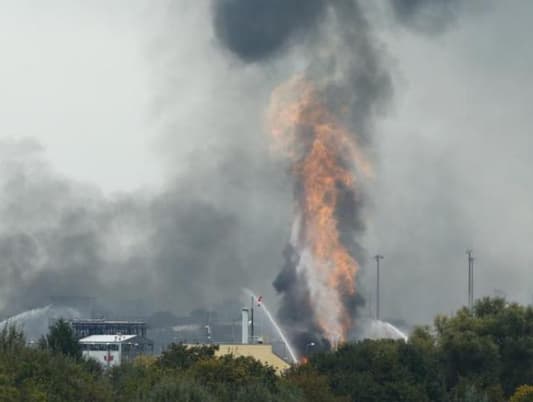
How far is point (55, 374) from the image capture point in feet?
236

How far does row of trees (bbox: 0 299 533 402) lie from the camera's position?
2874 inches

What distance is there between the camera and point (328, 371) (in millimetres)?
110812

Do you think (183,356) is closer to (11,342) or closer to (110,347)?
(11,342)

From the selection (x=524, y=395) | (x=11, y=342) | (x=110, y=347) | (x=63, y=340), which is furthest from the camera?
(x=110, y=347)

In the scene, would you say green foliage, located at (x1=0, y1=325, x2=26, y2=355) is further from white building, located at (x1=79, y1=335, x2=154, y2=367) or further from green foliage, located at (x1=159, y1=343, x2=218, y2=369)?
white building, located at (x1=79, y1=335, x2=154, y2=367)

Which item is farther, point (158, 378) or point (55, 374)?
point (158, 378)

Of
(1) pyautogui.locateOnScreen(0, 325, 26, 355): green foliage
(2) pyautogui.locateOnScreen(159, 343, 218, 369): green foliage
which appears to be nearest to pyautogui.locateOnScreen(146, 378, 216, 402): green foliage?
(1) pyautogui.locateOnScreen(0, 325, 26, 355): green foliage

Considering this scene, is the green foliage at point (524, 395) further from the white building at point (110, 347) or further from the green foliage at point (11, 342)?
the white building at point (110, 347)

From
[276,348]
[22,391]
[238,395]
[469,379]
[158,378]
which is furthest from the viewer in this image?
[276,348]

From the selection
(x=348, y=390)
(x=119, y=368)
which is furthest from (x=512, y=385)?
(x=119, y=368)

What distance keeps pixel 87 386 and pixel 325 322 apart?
98134mm

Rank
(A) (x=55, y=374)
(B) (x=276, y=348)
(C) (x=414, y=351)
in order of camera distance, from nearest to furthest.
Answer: (A) (x=55, y=374) → (C) (x=414, y=351) → (B) (x=276, y=348)

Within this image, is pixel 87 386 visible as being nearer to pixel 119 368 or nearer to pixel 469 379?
pixel 119 368

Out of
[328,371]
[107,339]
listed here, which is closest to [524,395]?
[328,371]
